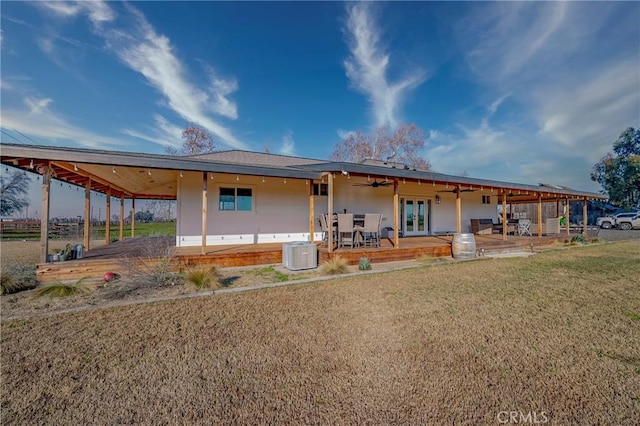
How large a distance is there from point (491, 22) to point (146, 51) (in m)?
14.0

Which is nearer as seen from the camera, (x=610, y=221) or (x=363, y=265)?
(x=363, y=265)

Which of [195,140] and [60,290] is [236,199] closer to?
[60,290]

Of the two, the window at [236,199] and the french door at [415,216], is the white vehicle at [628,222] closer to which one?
the french door at [415,216]

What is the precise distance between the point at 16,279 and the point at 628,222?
34840mm

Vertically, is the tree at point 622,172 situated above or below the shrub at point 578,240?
above

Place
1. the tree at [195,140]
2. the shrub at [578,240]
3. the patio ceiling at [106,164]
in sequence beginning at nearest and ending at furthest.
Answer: the patio ceiling at [106,164] → the shrub at [578,240] → the tree at [195,140]

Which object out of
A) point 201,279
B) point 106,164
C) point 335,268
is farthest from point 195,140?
point 335,268

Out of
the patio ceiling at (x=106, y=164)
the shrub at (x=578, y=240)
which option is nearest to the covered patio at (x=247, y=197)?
the patio ceiling at (x=106, y=164)

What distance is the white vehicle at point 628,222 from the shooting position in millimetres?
20641

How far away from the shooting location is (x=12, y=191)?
23922 millimetres

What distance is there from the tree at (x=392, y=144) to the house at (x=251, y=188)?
47.4 feet

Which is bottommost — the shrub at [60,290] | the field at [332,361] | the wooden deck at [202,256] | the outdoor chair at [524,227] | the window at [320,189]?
the field at [332,361]

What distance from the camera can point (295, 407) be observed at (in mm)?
1955

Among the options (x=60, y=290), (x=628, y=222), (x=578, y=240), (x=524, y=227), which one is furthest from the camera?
(x=628, y=222)
